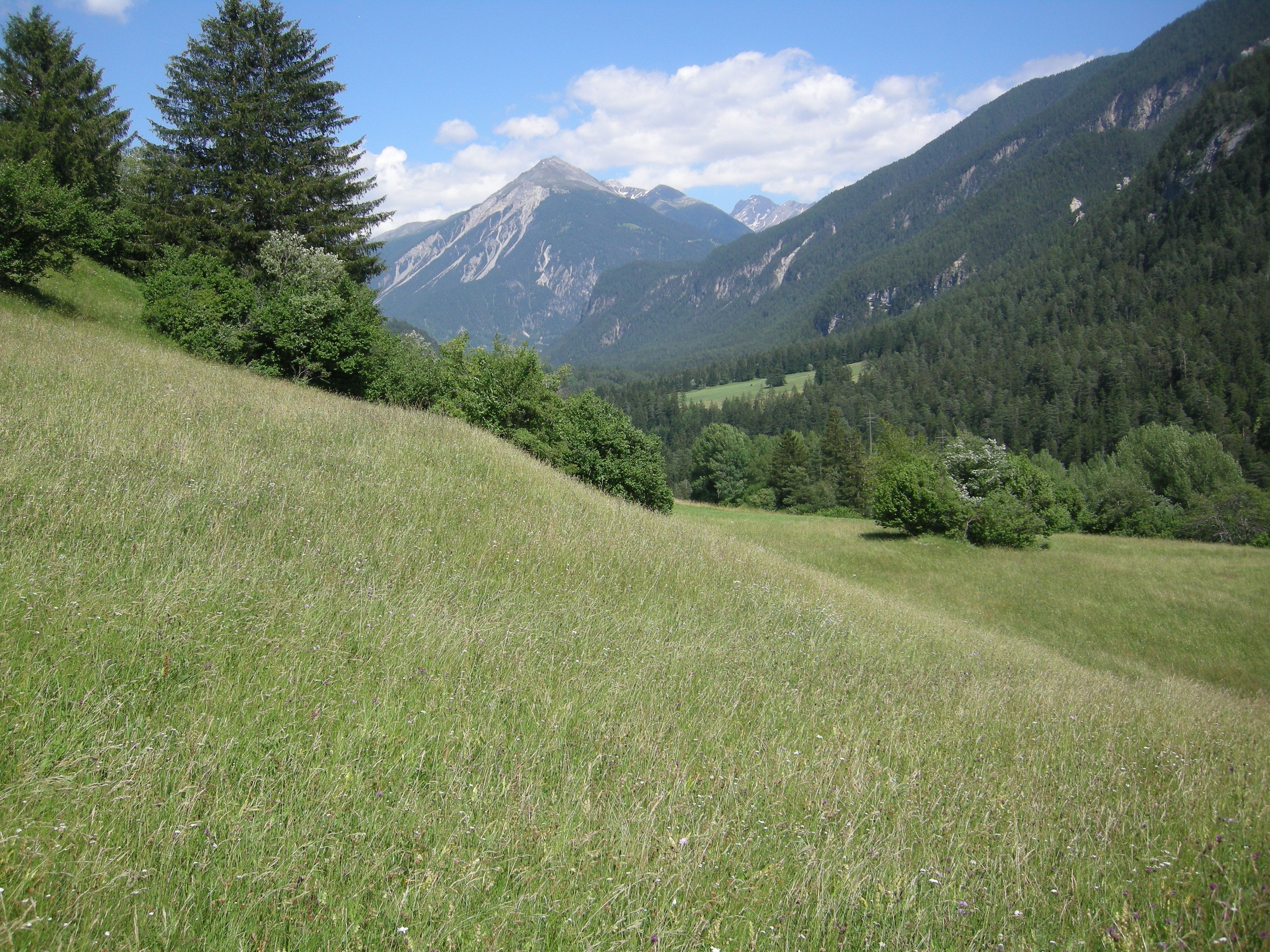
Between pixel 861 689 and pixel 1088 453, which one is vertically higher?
pixel 861 689

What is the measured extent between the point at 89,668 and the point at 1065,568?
37.3m

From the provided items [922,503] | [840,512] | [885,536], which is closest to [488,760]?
[922,503]

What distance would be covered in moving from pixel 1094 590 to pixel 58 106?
52.2 m

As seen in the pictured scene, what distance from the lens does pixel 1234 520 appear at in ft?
184

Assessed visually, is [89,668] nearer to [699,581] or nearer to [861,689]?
[861,689]

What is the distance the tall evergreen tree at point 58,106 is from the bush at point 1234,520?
78747 millimetres

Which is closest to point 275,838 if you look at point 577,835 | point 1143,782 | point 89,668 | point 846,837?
point 577,835

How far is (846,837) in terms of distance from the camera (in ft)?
11.8

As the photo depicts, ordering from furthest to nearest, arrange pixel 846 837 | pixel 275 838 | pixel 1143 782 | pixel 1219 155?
pixel 1219 155, pixel 1143 782, pixel 846 837, pixel 275 838

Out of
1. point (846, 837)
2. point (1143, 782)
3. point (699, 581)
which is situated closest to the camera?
point (846, 837)

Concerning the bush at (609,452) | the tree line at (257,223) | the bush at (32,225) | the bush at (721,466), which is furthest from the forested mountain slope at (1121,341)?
the bush at (32,225)

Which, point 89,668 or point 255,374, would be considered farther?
point 255,374

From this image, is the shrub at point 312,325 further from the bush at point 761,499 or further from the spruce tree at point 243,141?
the bush at point 761,499

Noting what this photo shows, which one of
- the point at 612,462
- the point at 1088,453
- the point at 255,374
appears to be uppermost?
the point at 255,374
